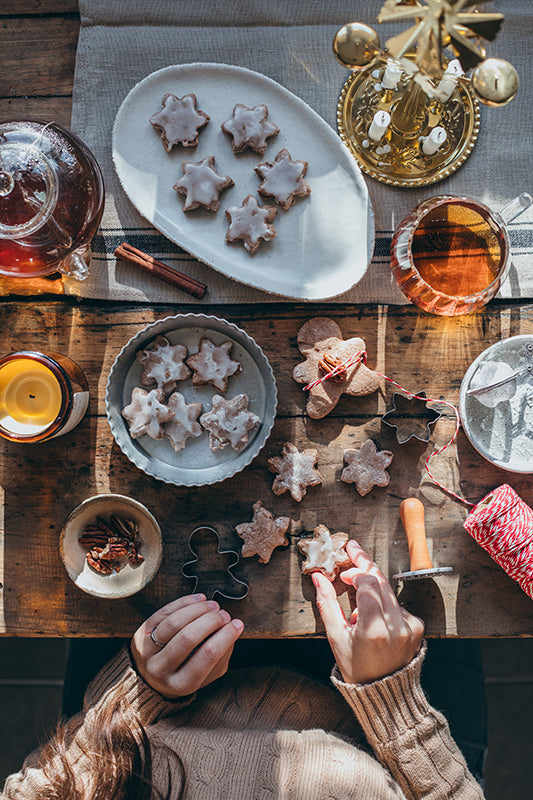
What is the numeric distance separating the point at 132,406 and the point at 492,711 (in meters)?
1.66

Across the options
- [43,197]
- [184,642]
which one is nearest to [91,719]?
[184,642]

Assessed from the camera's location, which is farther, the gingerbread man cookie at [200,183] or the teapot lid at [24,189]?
the gingerbread man cookie at [200,183]

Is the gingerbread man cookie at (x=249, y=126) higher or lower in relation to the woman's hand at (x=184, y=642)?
higher

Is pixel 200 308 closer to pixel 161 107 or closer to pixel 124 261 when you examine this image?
pixel 124 261

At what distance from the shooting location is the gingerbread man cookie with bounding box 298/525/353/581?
109 centimetres

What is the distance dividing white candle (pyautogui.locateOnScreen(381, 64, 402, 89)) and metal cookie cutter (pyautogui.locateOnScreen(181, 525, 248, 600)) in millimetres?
921

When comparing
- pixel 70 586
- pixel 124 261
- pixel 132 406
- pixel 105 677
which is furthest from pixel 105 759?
pixel 124 261

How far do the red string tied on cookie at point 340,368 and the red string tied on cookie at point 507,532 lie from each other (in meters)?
0.36

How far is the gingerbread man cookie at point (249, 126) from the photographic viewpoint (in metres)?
1.09

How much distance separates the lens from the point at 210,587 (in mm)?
1108

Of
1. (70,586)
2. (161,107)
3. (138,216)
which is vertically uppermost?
(161,107)

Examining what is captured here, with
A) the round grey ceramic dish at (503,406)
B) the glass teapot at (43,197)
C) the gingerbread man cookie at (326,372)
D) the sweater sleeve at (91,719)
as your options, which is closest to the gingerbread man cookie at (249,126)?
the glass teapot at (43,197)

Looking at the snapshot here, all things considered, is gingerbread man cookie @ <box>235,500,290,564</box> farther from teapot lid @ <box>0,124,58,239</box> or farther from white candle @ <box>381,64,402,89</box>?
white candle @ <box>381,64,402,89</box>

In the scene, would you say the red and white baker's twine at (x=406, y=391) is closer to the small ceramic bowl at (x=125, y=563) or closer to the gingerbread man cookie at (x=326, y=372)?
the gingerbread man cookie at (x=326, y=372)
